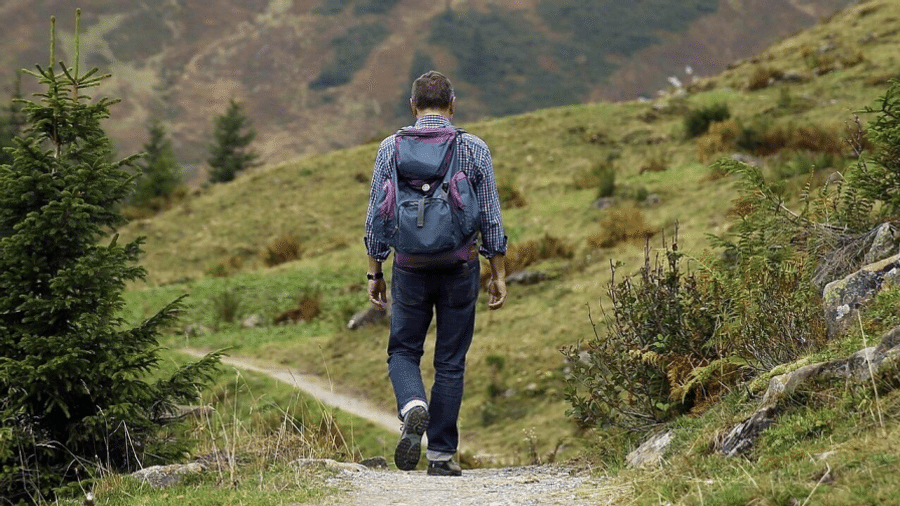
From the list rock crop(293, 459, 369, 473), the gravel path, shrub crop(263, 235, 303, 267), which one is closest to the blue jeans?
the gravel path

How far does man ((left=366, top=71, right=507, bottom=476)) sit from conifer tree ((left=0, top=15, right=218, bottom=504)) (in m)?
1.52

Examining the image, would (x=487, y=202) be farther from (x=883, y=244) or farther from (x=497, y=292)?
(x=883, y=244)

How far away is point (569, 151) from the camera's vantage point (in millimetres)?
28359

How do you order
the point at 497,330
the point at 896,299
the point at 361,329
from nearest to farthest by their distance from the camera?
the point at 896,299 < the point at 497,330 < the point at 361,329

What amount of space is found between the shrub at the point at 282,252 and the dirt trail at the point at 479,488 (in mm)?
18175

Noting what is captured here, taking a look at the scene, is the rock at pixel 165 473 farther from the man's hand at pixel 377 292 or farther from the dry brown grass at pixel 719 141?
the dry brown grass at pixel 719 141

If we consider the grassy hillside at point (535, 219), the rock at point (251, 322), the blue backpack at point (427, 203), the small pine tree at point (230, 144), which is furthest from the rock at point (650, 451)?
the small pine tree at point (230, 144)

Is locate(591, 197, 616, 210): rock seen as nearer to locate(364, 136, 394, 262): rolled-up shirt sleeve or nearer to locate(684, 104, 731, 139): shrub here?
locate(684, 104, 731, 139): shrub

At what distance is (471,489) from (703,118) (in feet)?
61.1

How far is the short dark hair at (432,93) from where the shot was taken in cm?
582

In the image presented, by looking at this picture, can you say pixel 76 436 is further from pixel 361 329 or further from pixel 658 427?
pixel 361 329

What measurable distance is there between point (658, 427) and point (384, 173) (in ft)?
7.18

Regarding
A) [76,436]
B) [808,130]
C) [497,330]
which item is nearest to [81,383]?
[76,436]

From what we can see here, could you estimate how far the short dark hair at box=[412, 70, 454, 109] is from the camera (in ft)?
19.1
